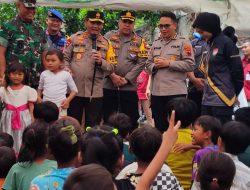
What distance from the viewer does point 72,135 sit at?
10.6ft

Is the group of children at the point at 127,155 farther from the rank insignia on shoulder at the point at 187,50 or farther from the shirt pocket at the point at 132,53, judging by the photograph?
the shirt pocket at the point at 132,53

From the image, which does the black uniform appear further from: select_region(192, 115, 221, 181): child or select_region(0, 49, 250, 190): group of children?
select_region(192, 115, 221, 181): child

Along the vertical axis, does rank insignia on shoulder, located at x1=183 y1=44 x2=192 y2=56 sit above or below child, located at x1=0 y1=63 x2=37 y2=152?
above

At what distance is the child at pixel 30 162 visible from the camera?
3.45 metres

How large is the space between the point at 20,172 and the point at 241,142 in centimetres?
163

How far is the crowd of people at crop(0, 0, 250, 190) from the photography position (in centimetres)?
338

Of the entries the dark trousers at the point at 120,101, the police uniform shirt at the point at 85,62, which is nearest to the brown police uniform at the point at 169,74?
the dark trousers at the point at 120,101

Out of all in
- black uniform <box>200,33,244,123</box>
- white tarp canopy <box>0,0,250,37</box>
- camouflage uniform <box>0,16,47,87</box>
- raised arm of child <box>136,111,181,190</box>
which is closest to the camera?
raised arm of child <box>136,111,181,190</box>

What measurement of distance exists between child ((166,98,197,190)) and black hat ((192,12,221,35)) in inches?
46.7

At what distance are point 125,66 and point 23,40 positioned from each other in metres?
1.42

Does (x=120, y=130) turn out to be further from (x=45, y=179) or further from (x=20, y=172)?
(x=45, y=179)

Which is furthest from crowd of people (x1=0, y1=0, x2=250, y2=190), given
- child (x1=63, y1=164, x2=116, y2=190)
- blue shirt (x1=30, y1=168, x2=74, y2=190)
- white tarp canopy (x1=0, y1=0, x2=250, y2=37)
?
child (x1=63, y1=164, x2=116, y2=190)

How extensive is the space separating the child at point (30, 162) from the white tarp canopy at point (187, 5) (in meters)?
3.09

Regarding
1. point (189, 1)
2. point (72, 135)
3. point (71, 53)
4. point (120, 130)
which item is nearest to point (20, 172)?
point (72, 135)
